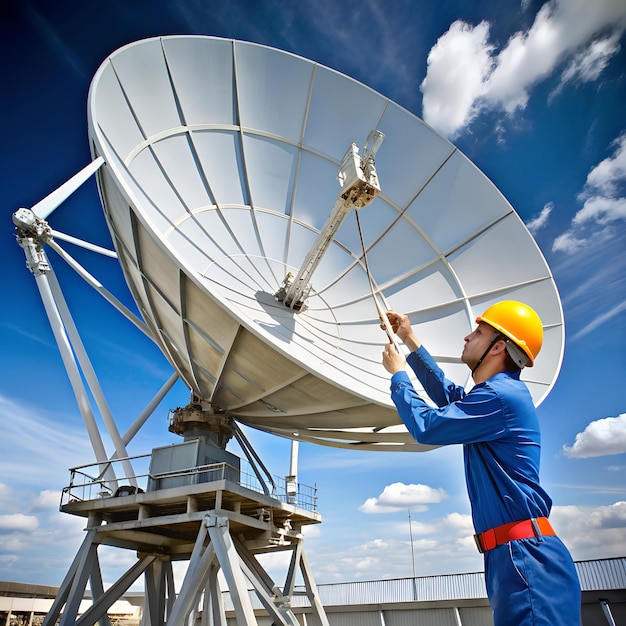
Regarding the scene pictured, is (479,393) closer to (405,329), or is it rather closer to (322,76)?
(405,329)

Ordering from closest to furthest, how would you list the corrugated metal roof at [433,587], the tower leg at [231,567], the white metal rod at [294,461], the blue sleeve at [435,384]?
1. the blue sleeve at [435,384]
2. the tower leg at [231,567]
3. the white metal rod at [294,461]
4. the corrugated metal roof at [433,587]

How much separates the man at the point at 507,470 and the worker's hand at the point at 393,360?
0.47ft

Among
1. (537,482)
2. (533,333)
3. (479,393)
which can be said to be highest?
(533,333)

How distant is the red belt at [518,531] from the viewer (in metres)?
3.13

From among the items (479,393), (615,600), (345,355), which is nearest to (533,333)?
(479,393)

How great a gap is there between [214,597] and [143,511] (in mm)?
3492

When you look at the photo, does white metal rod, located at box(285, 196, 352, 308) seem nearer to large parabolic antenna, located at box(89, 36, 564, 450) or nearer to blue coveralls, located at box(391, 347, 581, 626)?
large parabolic antenna, located at box(89, 36, 564, 450)

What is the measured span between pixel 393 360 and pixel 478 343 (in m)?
0.67

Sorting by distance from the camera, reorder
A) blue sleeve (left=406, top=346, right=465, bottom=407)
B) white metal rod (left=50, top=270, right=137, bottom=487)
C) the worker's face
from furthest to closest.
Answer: white metal rod (left=50, top=270, right=137, bottom=487), blue sleeve (left=406, top=346, right=465, bottom=407), the worker's face

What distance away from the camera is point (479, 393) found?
3.40 meters

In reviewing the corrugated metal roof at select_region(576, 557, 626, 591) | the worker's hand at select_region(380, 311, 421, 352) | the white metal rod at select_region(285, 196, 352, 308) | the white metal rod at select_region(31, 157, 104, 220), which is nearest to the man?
the worker's hand at select_region(380, 311, 421, 352)

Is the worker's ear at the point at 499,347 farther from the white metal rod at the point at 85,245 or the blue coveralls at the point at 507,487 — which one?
the white metal rod at the point at 85,245

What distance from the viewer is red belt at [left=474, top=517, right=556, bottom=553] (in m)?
3.13

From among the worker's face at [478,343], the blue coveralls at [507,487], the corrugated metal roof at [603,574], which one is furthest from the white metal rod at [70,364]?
the corrugated metal roof at [603,574]
